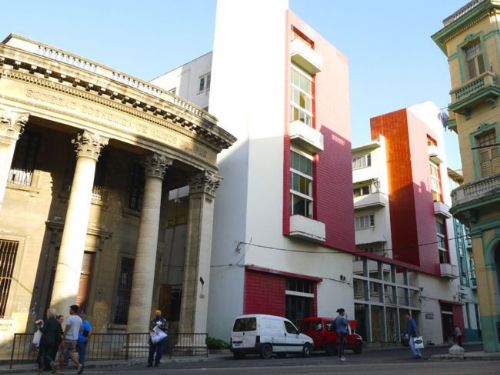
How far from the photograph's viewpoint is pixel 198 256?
21.3 metres

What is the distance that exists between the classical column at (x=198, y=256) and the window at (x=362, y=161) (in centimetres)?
2399

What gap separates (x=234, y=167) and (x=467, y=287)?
33.4 metres

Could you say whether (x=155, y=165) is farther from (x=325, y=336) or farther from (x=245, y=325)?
(x=325, y=336)

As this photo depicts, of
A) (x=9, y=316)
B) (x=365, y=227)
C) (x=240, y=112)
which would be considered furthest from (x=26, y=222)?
(x=365, y=227)

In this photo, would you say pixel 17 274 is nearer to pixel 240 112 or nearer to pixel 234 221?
pixel 234 221

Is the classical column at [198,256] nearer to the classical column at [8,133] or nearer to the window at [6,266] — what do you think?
the window at [6,266]

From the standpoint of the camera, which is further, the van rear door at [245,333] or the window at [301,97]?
the window at [301,97]

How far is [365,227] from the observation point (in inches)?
1634

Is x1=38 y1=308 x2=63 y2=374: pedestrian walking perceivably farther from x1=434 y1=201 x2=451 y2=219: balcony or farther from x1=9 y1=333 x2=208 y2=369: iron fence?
x1=434 y1=201 x2=451 y2=219: balcony

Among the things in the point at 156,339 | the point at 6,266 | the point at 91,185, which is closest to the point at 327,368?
the point at 156,339

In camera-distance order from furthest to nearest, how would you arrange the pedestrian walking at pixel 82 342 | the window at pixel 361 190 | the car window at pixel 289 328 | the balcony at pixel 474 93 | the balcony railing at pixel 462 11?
the window at pixel 361 190 → the balcony railing at pixel 462 11 → the balcony at pixel 474 93 → the car window at pixel 289 328 → the pedestrian walking at pixel 82 342

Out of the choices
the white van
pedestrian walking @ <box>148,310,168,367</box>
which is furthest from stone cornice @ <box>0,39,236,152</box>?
pedestrian walking @ <box>148,310,168,367</box>

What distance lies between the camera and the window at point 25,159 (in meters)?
19.1

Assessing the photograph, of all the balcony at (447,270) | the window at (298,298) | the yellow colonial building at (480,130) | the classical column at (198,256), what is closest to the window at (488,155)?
the yellow colonial building at (480,130)
